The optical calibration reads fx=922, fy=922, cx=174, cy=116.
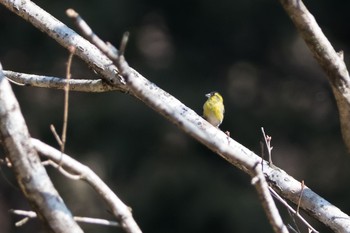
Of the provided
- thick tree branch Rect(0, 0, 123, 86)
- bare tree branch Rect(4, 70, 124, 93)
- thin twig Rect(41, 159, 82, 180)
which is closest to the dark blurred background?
bare tree branch Rect(4, 70, 124, 93)

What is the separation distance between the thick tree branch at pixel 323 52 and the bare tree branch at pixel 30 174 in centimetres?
96

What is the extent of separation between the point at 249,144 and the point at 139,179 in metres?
1.75

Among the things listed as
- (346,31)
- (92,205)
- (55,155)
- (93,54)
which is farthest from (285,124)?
(55,155)

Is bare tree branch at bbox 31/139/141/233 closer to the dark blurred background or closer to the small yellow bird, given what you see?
the small yellow bird

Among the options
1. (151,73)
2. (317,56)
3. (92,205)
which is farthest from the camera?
(151,73)

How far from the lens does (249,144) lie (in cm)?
1404

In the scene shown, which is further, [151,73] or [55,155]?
[151,73]

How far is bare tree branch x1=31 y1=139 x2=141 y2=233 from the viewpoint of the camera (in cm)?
278

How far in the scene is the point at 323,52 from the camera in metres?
3.07

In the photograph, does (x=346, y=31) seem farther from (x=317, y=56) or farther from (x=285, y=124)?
(x=317, y=56)

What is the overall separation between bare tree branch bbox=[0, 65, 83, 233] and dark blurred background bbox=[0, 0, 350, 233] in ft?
35.0

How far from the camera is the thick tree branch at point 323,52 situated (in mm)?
3010

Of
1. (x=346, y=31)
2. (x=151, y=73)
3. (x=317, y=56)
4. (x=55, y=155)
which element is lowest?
(x=55, y=155)

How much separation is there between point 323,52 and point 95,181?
886 millimetres
